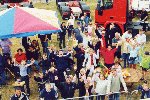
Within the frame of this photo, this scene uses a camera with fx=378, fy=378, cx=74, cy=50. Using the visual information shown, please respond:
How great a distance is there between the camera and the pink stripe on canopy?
1417cm

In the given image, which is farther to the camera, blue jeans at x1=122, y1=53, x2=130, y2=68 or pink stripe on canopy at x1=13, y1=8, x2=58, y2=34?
blue jeans at x1=122, y1=53, x2=130, y2=68

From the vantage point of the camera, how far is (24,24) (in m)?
14.3

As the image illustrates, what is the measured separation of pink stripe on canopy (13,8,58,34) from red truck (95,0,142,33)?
6.15 meters

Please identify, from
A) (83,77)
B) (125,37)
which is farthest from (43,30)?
(125,37)

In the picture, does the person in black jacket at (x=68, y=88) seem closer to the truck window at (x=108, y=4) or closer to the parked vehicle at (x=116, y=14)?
the parked vehicle at (x=116, y=14)

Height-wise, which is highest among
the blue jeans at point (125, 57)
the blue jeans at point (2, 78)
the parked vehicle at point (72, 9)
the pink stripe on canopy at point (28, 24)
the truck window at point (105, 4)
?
the pink stripe on canopy at point (28, 24)

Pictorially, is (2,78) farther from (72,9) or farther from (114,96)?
(72,9)

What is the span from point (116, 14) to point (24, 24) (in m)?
7.10

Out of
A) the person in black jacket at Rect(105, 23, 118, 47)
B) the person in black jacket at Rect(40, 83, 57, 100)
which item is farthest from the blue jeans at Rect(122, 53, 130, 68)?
the person in black jacket at Rect(40, 83, 57, 100)

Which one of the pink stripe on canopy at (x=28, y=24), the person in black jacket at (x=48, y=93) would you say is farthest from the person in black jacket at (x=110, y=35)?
the person in black jacket at (x=48, y=93)

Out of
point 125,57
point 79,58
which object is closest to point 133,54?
point 125,57

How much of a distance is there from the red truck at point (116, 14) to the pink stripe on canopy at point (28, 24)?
615 centimetres

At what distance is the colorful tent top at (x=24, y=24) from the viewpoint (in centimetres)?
1406

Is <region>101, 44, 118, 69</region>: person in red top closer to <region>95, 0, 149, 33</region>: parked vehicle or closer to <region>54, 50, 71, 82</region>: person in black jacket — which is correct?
<region>54, 50, 71, 82</region>: person in black jacket
